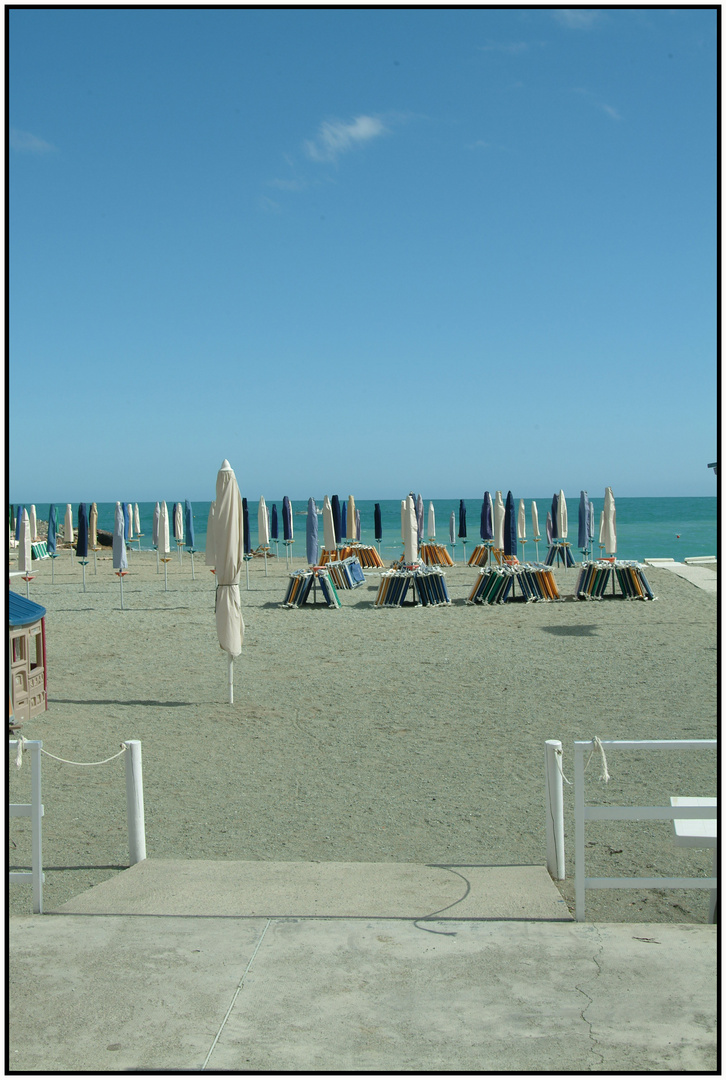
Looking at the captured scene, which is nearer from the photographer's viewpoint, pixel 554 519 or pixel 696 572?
pixel 696 572

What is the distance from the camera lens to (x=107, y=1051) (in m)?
2.67

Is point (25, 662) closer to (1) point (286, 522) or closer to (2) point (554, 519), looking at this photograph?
(1) point (286, 522)

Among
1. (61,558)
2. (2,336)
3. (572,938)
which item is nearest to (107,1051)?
(572,938)

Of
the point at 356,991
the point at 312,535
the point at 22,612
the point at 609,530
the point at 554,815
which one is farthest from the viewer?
the point at 312,535

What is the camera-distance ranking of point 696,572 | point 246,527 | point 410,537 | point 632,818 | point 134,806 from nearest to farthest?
point 632,818
point 134,806
point 410,537
point 696,572
point 246,527

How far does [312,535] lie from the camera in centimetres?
1758

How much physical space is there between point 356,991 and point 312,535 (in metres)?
14.7

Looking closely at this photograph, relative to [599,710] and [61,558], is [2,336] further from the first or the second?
[61,558]

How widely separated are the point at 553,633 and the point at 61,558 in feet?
81.8

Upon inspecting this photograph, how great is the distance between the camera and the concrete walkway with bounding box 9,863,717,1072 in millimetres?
2635

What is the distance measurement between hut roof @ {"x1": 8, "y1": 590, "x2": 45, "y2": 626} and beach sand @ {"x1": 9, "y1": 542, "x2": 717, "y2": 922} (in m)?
1.01

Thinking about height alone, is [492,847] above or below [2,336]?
below

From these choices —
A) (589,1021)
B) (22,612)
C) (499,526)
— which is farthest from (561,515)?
(589,1021)

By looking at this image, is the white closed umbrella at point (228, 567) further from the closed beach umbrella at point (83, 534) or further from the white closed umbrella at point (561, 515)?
the white closed umbrella at point (561, 515)
